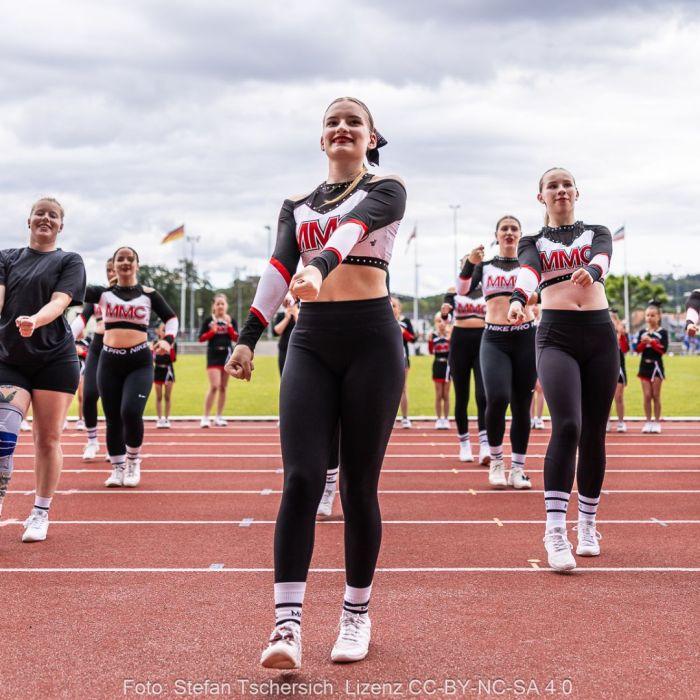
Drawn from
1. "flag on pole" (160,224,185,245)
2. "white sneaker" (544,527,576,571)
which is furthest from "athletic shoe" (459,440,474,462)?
"flag on pole" (160,224,185,245)

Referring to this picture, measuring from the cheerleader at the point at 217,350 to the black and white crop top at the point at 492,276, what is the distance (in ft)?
24.7

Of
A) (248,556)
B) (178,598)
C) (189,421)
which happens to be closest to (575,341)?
(248,556)

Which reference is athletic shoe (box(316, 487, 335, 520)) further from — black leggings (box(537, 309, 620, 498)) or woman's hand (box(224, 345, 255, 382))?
woman's hand (box(224, 345, 255, 382))

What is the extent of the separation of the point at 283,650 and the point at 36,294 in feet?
11.9

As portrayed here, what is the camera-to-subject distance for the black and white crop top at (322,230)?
359cm

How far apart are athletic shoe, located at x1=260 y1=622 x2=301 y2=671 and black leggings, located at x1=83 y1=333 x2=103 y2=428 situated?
24.0ft

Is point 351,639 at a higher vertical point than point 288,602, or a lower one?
lower

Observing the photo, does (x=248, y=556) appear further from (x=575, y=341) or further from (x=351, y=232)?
(x=351, y=232)

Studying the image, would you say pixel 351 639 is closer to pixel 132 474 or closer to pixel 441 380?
pixel 132 474

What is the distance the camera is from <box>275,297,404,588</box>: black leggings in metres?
3.41

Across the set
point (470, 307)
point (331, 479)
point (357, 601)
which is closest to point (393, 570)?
point (357, 601)

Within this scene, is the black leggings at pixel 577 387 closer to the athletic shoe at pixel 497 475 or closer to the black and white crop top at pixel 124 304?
the athletic shoe at pixel 497 475

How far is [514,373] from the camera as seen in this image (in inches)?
330

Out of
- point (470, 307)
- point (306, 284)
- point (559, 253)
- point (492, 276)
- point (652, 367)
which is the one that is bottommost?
point (652, 367)
